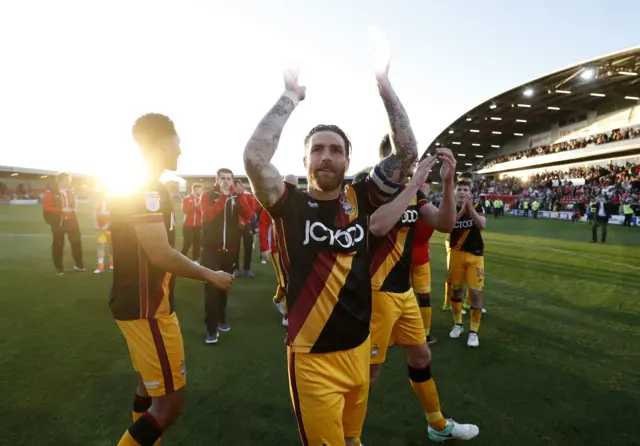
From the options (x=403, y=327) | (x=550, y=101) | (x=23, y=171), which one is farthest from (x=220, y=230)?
(x=23, y=171)

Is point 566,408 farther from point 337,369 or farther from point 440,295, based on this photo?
point 440,295

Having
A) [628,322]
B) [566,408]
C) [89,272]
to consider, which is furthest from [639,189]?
[89,272]

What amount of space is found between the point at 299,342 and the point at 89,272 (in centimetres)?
955

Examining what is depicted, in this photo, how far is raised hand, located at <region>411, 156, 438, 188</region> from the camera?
7.20ft

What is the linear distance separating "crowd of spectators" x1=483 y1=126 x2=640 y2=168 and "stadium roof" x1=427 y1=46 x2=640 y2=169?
3346 mm

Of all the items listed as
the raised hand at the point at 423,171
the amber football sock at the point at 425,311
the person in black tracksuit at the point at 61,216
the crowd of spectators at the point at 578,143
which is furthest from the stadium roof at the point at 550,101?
the person in black tracksuit at the point at 61,216

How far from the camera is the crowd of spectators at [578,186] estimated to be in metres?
31.5

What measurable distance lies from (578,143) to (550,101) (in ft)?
20.1

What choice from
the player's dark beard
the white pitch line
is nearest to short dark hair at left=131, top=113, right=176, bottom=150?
the player's dark beard

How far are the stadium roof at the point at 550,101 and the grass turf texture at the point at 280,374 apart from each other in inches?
1306

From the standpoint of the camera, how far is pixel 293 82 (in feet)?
6.40

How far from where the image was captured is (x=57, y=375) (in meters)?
4.25

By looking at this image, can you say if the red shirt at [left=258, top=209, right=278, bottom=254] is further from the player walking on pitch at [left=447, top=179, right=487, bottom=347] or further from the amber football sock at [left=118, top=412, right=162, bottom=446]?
the amber football sock at [left=118, top=412, right=162, bottom=446]

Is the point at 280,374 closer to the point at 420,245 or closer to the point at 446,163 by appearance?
the point at 420,245
